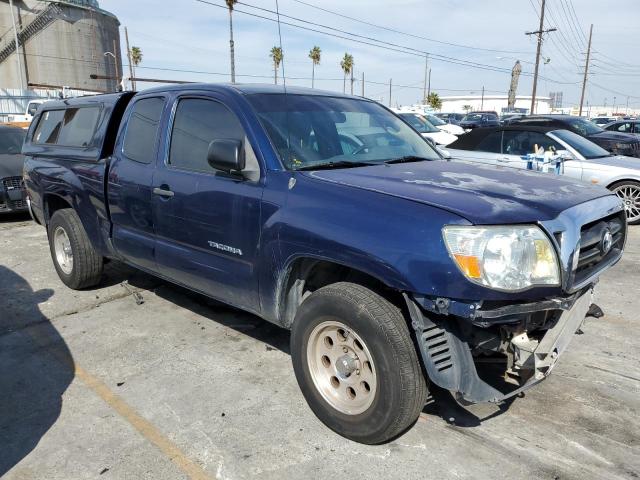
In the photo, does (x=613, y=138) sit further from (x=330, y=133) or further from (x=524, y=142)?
(x=330, y=133)

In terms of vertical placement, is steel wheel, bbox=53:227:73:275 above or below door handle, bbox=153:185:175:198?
below

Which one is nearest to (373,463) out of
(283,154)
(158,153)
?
(283,154)

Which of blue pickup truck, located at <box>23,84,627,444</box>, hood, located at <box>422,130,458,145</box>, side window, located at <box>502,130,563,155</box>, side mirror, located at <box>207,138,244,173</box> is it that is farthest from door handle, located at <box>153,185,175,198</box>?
hood, located at <box>422,130,458,145</box>

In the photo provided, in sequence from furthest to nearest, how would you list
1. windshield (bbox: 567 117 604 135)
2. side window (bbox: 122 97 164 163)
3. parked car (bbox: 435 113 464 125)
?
parked car (bbox: 435 113 464 125) → windshield (bbox: 567 117 604 135) → side window (bbox: 122 97 164 163)

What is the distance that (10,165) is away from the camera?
9352 millimetres

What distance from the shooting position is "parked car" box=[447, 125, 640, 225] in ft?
28.3

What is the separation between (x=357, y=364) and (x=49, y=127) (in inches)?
187

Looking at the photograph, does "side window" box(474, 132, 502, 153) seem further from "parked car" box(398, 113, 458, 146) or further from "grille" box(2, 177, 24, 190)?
"grille" box(2, 177, 24, 190)

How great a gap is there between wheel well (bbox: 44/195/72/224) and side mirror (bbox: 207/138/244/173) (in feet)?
10.0

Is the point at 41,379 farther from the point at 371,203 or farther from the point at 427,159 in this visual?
the point at 427,159

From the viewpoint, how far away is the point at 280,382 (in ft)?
12.1

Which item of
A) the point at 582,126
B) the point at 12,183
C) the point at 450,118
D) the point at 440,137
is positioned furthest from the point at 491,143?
the point at 450,118

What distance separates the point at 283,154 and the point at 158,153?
1.26 meters

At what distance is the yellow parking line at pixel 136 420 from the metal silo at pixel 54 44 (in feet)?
165
